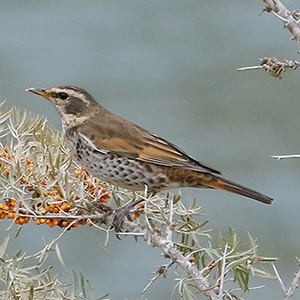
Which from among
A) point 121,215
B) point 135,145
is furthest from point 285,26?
point 135,145

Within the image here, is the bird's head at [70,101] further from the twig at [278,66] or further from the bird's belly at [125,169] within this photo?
the twig at [278,66]

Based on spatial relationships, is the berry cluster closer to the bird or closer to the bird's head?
the bird

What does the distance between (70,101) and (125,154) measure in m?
0.44

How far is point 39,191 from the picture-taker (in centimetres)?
320

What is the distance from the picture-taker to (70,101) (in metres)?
4.54

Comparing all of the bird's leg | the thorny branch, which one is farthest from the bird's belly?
Answer: the thorny branch

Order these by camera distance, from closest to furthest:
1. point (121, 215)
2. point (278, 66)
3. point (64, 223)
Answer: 1. point (278, 66)
2. point (64, 223)
3. point (121, 215)

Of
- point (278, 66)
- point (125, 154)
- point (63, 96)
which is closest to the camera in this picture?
point (278, 66)

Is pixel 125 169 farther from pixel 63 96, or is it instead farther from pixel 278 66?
pixel 278 66

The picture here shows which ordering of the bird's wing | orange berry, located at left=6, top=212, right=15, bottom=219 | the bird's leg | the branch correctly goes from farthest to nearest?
the bird's wing < the bird's leg < orange berry, located at left=6, top=212, right=15, bottom=219 < the branch

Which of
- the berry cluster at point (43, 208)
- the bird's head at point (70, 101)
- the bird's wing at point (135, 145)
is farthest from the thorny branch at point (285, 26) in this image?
the bird's head at point (70, 101)

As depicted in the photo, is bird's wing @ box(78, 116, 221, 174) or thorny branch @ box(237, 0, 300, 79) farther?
bird's wing @ box(78, 116, 221, 174)

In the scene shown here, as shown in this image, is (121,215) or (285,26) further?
(121,215)

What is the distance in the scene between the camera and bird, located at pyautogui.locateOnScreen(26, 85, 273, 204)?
407cm
